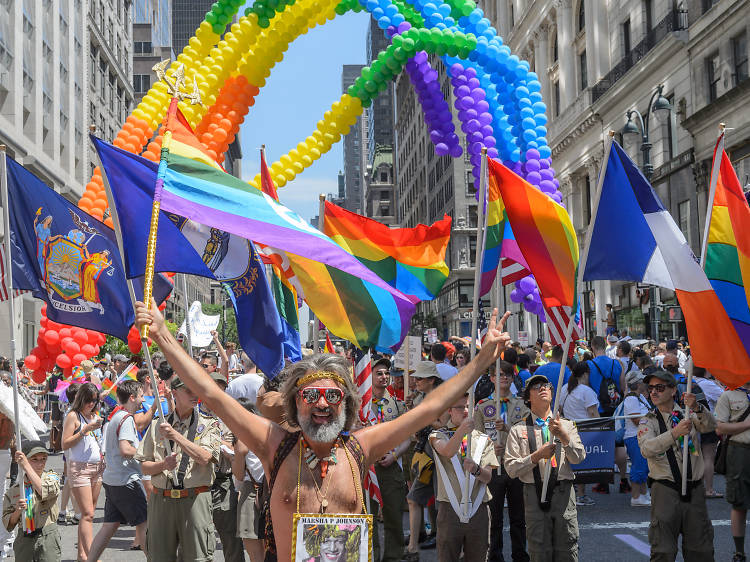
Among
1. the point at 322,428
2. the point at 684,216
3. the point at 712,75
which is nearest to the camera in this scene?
the point at 322,428

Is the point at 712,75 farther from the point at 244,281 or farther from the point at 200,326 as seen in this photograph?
the point at 244,281

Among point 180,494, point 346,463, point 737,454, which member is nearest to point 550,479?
point 737,454

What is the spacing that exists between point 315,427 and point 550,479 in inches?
123

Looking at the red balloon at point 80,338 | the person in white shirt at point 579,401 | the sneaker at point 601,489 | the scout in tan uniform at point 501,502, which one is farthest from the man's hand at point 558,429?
the red balloon at point 80,338

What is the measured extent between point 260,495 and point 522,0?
47.3 m

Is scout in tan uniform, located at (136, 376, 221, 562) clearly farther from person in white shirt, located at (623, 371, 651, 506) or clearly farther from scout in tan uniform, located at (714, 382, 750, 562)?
person in white shirt, located at (623, 371, 651, 506)

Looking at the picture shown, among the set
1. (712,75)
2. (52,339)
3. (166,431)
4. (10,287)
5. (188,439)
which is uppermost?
(712,75)

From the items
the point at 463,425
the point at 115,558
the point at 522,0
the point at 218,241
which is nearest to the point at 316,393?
the point at 463,425

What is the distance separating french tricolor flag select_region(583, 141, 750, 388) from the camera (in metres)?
6.43

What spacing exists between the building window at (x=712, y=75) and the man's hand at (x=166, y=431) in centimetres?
2496

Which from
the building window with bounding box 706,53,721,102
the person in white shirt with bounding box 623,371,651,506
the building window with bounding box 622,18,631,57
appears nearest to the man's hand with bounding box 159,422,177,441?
the person in white shirt with bounding box 623,371,651,506

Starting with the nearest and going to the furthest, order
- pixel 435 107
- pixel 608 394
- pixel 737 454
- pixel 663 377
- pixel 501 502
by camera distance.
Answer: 1. pixel 663 377
2. pixel 737 454
3. pixel 501 502
4. pixel 608 394
5. pixel 435 107

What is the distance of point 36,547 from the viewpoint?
6551mm

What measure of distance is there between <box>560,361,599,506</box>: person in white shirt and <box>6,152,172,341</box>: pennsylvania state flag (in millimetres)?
6035
